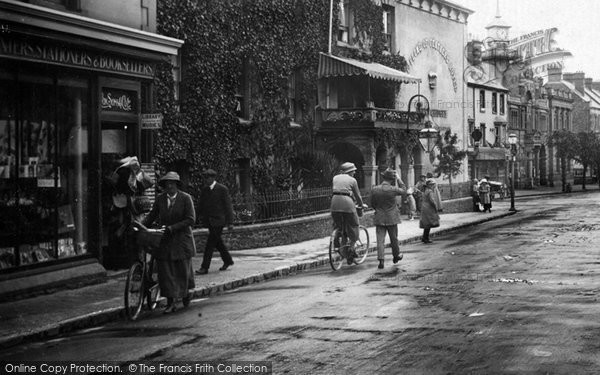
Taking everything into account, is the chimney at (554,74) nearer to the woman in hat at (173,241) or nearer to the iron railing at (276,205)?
the iron railing at (276,205)

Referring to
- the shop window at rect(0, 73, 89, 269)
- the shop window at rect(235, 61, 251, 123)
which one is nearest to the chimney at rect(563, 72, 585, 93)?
the shop window at rect(235, 61, 251, 123)

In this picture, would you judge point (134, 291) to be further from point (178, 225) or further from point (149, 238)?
point (178, 225)

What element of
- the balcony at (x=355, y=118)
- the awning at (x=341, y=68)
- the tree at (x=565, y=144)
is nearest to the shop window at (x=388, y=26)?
the balcony at (x=355, y=118)

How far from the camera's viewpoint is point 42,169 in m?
12.5

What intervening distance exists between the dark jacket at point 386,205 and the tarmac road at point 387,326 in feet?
3.31

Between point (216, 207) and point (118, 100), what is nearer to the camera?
point (216, 207)

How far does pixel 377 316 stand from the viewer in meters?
9.09

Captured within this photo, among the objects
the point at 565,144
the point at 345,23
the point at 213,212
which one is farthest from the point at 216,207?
the point at 565,144

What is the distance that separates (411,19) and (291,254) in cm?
2499

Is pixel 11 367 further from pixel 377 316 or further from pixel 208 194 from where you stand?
pixel 208 194

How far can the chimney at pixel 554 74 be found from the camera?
86.9 meters

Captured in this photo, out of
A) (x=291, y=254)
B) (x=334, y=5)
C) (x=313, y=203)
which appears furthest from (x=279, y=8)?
(x=291, y=254)

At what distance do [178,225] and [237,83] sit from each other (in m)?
15.5

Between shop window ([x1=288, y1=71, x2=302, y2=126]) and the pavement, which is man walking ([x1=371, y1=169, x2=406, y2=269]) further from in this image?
shop window ([x1=288, y1=71, x2=302, y2=126])
